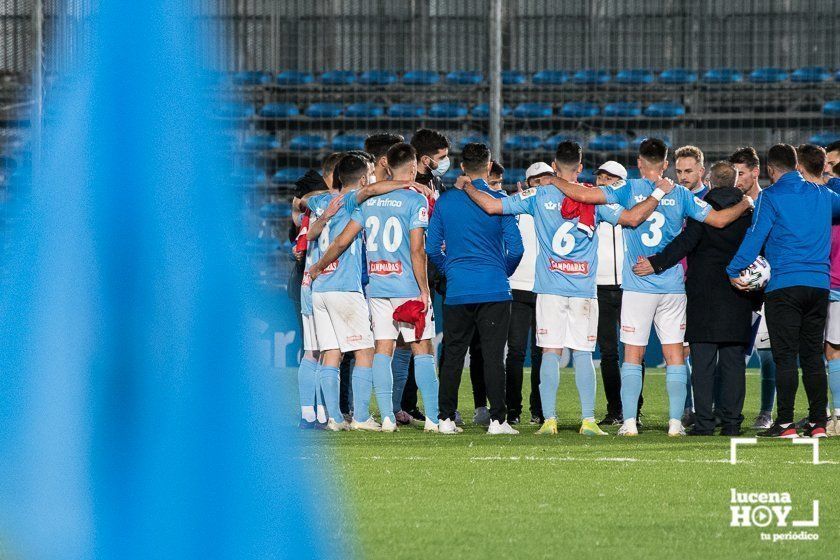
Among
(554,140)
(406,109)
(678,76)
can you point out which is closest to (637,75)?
(678,76)

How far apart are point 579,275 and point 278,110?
36.4ft

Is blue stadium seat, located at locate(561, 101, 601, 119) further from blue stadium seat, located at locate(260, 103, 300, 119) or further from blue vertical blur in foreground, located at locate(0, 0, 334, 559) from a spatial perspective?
blue vertical blur in foreground, located at locate(0, 0, 334, 559)

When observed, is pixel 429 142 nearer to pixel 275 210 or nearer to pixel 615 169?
pixel 615 169

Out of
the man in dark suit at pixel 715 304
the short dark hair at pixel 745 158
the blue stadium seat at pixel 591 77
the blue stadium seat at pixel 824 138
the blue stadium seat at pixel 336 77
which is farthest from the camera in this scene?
the blue stadium seat at pixel 336 77

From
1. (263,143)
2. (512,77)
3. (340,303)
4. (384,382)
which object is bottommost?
(384,382)

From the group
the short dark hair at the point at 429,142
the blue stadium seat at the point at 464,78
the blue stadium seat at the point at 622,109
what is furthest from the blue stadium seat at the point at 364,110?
the short dark hair at the point at 429,142

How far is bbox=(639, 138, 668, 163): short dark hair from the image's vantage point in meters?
8.95

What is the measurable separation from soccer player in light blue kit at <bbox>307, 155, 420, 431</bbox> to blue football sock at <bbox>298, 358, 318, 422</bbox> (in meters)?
0.11

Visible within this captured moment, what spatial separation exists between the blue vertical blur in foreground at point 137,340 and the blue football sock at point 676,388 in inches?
197

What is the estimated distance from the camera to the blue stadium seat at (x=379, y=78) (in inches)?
750

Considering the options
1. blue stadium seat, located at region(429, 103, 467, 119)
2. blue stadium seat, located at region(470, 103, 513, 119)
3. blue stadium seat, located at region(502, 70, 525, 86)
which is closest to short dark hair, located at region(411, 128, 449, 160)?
blue stadium seat, located at region(470, 103, 513, 119)

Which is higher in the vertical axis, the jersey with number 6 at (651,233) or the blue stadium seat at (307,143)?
the blue stadium seat at (307,143)

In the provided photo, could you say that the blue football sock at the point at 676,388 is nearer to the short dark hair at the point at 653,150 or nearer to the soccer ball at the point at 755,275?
the soccer ball at the point at 755,275

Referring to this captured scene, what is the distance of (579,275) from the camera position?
8.98m
